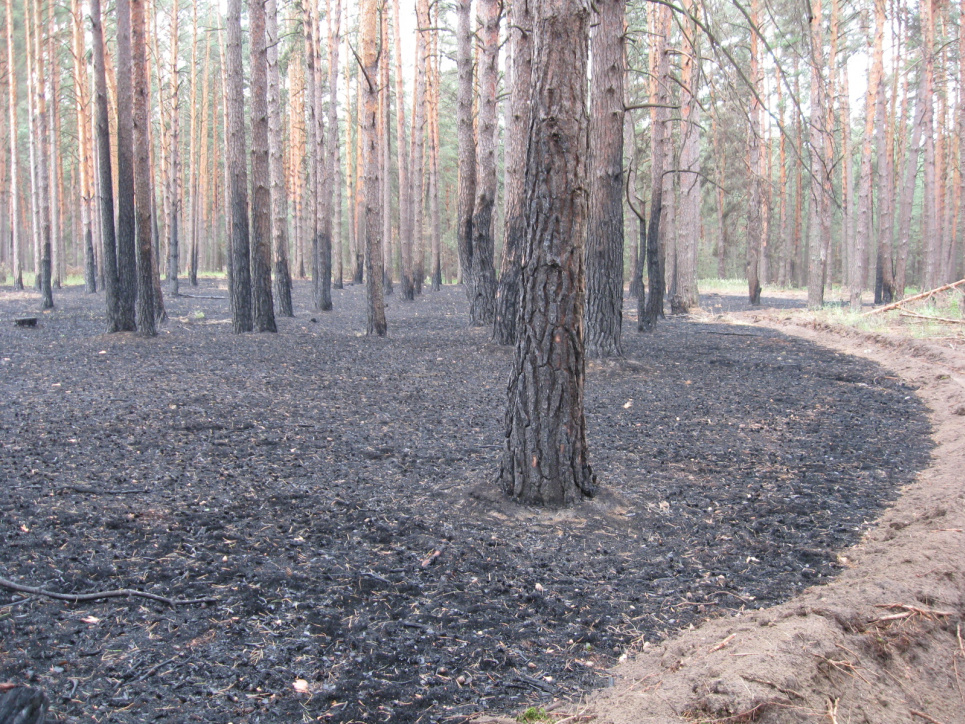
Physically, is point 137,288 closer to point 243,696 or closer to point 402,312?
point 402,312

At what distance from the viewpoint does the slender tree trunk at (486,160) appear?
10828 mm

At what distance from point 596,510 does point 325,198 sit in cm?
1460

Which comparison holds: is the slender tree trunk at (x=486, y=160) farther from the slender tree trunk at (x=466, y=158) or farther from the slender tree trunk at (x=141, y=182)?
the slender tree trunk at (x=141, y=182)

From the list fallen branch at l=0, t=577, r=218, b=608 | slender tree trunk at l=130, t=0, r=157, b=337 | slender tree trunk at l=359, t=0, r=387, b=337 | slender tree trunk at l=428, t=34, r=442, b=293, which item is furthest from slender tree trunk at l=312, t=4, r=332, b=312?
fallen branch at l=0, t=577, r=218, b=608

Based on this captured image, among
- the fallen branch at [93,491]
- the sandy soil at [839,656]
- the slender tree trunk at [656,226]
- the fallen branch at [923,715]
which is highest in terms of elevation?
the slender tree trunk at [656,226]

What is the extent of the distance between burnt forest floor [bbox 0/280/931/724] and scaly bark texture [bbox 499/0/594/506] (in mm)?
273

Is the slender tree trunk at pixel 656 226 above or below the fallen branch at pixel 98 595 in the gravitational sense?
above

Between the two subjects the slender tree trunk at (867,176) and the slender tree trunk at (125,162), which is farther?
the slender tree trunk at (867,176)

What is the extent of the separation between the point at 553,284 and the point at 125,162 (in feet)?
26.8

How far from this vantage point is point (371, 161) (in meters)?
10.5

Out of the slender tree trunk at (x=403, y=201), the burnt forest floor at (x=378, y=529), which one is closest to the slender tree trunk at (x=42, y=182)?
the slender tree trunk at (x=403, y=201)

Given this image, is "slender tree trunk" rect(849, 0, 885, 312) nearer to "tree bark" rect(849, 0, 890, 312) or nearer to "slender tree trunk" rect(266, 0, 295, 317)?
"tree bark" rect(849, 0, 890, 312)

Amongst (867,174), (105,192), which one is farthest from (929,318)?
(105,192)

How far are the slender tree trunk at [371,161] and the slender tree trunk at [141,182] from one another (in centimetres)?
313
